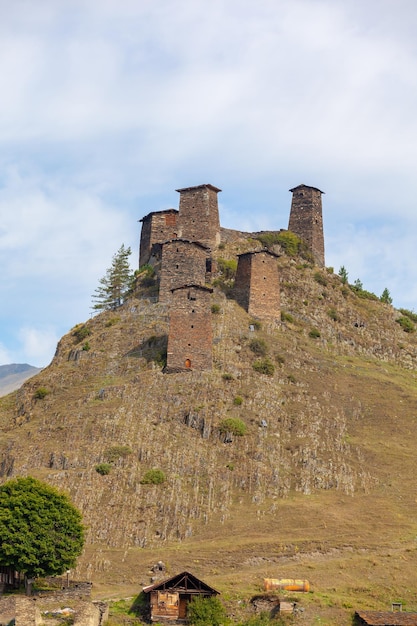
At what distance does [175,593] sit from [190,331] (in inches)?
1284

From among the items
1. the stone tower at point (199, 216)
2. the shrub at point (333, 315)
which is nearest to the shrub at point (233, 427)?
the shrub at point (333, 315)

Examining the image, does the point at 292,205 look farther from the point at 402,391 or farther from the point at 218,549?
the point at 218,549

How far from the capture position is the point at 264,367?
91.1 metres

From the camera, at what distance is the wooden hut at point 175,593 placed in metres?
60.8

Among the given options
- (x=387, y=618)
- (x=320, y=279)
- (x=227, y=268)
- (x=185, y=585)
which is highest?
(x=320, y=279)

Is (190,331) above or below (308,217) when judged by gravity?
below

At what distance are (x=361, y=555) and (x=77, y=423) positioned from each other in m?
26.6

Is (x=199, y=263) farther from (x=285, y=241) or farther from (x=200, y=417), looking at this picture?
(x=200, y=417)

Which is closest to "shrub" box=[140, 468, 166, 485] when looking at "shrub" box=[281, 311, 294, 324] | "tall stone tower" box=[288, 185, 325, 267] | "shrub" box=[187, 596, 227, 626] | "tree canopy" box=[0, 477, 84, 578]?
"tree canopy" box=[0, 477, 84, 578]

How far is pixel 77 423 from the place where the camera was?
269ft

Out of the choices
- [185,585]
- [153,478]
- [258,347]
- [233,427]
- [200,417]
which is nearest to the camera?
[185,585]

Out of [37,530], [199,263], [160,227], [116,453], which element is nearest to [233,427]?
[116,453]

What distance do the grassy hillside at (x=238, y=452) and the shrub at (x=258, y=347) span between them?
16 cm

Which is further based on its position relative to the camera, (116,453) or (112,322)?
(112,322)
